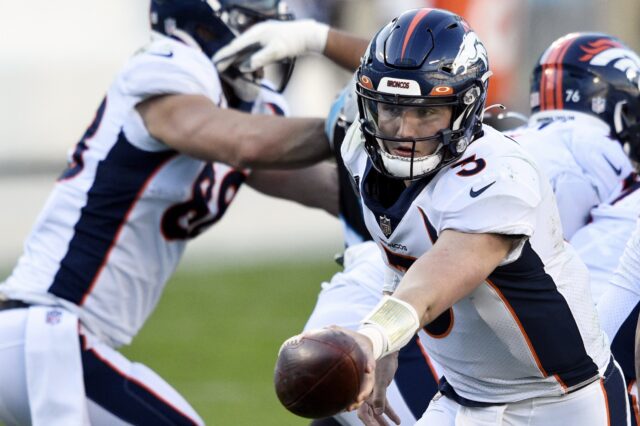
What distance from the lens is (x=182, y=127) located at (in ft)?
14.9

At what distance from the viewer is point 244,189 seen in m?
15.4

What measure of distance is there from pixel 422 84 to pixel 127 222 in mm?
1685

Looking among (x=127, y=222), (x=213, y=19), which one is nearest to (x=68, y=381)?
(x=127, y=222)

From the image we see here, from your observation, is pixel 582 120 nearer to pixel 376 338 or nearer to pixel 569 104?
pixel 569 104

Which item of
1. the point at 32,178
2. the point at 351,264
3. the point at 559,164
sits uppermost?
the point at 559,164

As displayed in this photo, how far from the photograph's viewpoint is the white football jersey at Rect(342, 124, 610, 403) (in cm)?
319

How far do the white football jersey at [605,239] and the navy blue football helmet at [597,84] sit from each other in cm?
44

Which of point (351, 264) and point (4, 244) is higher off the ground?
point (351, 264)

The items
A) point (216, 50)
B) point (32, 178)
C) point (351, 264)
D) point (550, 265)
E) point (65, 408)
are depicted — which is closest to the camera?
point (550, 265)

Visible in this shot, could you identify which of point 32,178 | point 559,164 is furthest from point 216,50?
point 32,178

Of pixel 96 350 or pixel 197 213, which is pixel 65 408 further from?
pixel 197 213

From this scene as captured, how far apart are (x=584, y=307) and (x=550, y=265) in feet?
0.63

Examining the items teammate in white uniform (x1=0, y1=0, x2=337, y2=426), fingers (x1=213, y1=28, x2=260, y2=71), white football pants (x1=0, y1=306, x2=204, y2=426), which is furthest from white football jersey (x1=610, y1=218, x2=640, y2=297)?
fingers (x1=213, y1=28, x2=260, y2=71)

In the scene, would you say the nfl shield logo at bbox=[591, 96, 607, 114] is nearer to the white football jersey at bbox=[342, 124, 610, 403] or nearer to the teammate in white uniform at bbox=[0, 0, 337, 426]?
the teammate in white uniform at bbox=[0, 0, 337, 426]
